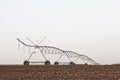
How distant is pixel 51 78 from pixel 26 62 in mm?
31776

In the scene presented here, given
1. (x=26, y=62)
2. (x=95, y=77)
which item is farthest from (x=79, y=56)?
(x=95, y=77)

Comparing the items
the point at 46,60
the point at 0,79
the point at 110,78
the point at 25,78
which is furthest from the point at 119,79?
the point at 46,60

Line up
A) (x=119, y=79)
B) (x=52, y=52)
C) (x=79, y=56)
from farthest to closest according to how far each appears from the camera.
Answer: (x=79, y=56)
(x=52, y=52)
(x=119, y=79)

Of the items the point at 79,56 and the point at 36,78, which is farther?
the point at 79,56

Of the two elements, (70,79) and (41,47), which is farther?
(41,47)

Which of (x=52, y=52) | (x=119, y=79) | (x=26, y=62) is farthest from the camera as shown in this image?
(x=52, y=52)

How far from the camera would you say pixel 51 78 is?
33750 mm

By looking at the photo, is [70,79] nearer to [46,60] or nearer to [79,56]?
[46,60]

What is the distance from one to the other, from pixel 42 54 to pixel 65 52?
6599 millimetres

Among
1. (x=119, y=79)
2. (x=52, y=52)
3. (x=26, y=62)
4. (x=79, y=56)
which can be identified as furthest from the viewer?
(x=79, y=56)

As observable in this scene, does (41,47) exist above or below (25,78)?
above

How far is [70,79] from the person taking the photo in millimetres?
32688

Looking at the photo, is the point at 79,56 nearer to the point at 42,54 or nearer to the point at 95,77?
the point at 42,54

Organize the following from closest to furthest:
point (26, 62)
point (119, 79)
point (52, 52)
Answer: point (119, 79) → point (26, 62) → point (52, 52)
